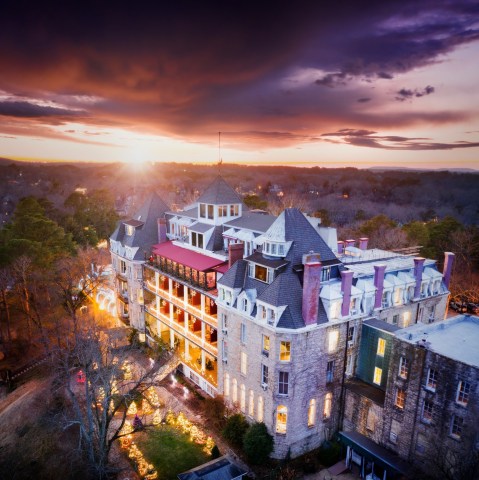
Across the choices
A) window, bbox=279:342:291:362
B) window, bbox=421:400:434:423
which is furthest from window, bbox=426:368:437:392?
window, bbox=279:342:291:362

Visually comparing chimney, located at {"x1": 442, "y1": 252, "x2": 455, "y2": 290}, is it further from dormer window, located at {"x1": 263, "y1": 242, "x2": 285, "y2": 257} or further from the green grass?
the green grass

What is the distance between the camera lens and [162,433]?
3478 cm

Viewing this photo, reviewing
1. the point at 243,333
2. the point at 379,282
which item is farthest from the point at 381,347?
the point at 243,333

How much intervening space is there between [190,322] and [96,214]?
55.4 meters

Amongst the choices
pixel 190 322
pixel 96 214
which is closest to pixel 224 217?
pixel 190 322

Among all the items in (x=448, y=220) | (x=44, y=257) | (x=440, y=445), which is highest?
(x=448, y=220)

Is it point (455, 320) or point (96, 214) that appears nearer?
point (455, 320)

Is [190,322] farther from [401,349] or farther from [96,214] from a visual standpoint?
[96,214]

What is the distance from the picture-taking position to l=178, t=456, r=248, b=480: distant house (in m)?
27.6

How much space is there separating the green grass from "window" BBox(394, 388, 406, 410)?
54.6ft

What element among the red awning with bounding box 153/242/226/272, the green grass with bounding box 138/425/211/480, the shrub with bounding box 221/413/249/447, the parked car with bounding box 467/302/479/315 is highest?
the red awning with bounding box 153/242/226/272

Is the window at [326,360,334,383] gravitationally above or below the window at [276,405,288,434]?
above

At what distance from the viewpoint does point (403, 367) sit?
2841cm

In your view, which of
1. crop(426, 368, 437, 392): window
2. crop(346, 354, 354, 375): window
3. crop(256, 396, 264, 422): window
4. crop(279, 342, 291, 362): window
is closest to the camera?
crop(426, 368, 437, 392): window
